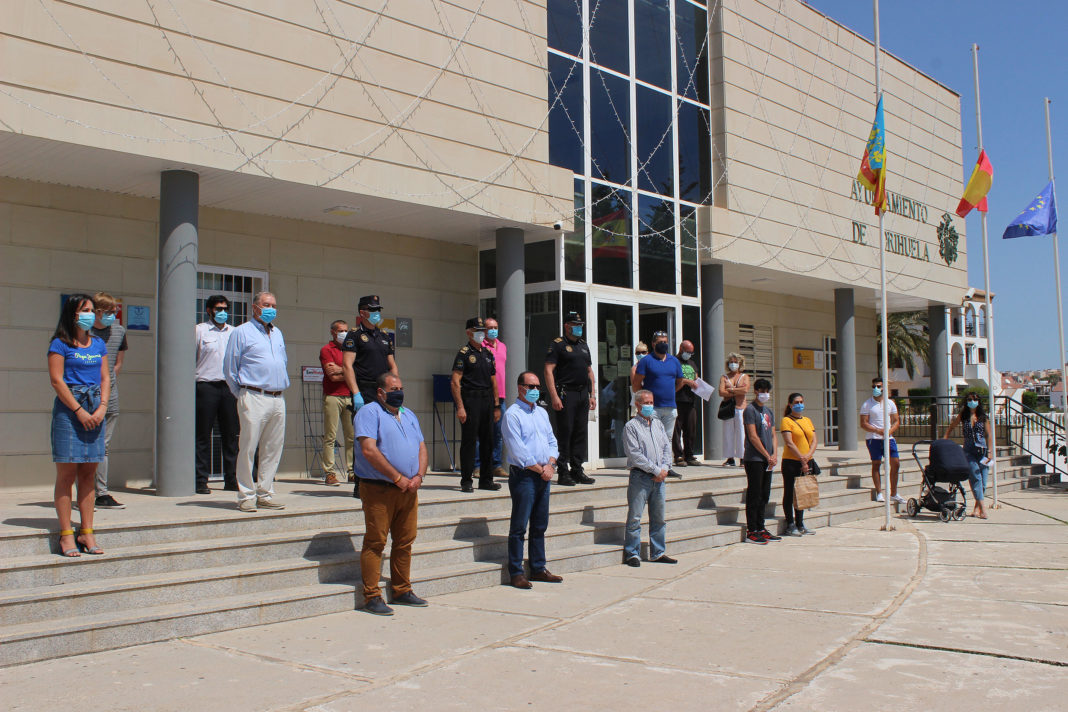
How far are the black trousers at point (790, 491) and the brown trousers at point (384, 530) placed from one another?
17.5 ft

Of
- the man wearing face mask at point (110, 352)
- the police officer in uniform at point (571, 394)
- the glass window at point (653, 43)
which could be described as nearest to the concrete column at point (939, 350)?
the glass window at point (653, 43)

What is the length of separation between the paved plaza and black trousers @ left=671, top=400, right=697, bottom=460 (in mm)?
4749

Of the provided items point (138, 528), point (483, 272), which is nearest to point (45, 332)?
point (138, 528)

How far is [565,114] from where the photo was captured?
12625mm

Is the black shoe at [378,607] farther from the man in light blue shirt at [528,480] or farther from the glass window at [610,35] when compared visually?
the glass window at [610,35]

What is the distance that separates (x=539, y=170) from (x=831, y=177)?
27.1ft

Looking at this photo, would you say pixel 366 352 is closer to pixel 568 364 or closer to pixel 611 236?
pixel 568 364

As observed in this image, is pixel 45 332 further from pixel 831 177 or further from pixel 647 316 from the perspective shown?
pixel 831 177

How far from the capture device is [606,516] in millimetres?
9516

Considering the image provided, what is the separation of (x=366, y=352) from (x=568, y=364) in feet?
8.00

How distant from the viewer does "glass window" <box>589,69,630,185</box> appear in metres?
13.1

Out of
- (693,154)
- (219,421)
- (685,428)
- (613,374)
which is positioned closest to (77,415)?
(219,421)

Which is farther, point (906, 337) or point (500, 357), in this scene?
point (906, 337)

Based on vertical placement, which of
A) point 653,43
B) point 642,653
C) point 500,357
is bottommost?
point 642,653
